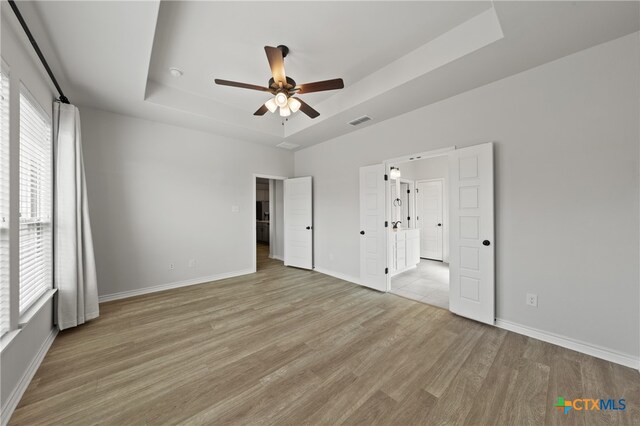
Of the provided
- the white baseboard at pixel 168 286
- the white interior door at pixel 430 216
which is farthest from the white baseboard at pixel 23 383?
the white interior door at pixel 430 216

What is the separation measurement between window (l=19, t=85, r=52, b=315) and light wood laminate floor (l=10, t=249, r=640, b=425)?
721 mm

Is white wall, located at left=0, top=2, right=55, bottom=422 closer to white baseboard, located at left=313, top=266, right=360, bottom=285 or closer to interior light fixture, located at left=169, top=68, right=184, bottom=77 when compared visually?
interior light fixture, located at left=169, top=68, right=184, bottom=77

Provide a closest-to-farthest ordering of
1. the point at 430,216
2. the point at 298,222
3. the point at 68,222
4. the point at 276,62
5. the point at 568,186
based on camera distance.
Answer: the point at 276,62 < the point at 568,186 < the point at 68,222 < the point at 298,222 < the point at 430,216

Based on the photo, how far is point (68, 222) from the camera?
8.54ft

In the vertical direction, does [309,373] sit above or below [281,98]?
below

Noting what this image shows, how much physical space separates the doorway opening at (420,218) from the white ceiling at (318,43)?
A: 2.39 m

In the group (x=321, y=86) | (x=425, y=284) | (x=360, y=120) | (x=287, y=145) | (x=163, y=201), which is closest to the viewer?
(x=321, y=86)

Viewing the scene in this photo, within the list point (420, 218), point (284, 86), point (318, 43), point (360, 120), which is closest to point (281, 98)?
point (284, 86)

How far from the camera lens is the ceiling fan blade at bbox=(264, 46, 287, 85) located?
1.99 m

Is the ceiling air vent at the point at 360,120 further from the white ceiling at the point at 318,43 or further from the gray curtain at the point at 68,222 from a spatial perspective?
the gray curtain at the point at 68,222

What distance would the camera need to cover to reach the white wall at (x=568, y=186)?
201 centimetres

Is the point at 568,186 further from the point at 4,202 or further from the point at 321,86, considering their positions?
the point at 4,202

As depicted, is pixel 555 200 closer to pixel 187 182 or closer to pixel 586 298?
pixel 586 298

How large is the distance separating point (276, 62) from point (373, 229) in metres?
2.86
